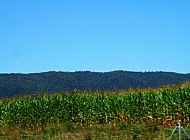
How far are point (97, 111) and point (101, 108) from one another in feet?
1.24

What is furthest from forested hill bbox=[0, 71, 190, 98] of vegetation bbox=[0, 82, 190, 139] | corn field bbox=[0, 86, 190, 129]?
vegetation bbox=[0, 82, 190, 139]

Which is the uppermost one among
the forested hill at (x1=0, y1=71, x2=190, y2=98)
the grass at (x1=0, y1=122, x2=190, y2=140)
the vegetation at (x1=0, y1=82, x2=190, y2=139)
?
the forested hill at (x1=0, y1=71, x2=190, y2=98)

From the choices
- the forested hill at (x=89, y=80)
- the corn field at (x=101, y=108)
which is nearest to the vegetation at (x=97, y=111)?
the corn field at (x=101, y=108)

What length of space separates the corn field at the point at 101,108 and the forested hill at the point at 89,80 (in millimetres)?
86254

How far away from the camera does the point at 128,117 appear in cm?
3678

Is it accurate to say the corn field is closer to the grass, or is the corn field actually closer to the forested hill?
the grass

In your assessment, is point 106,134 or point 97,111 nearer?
point 106,134

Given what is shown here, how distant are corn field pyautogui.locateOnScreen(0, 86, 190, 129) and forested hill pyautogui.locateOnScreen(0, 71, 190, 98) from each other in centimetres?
8625

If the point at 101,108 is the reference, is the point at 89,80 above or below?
above

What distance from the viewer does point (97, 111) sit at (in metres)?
38.3

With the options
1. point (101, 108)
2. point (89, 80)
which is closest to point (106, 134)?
point (101, 108)

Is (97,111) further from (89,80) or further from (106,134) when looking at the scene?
(89,80)

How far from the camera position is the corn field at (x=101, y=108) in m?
34.2

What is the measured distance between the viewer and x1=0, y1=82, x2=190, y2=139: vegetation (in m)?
32.9
